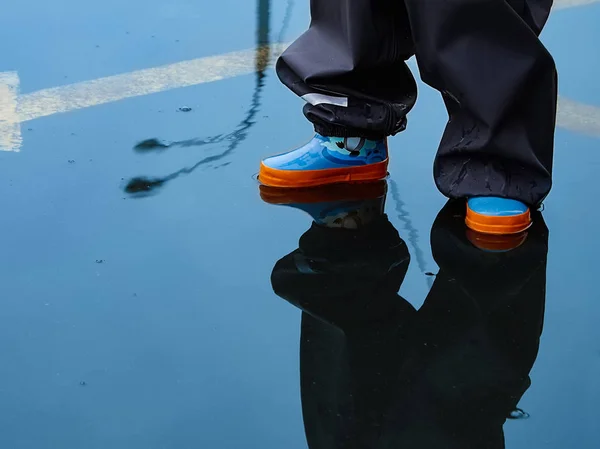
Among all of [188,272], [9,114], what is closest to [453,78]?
[188,272]

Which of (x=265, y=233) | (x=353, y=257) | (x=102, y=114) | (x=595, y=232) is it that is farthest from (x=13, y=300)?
(x=595, y=232)

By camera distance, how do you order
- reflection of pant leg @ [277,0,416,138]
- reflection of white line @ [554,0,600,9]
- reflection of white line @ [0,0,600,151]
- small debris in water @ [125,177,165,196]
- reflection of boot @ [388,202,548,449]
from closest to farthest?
reflection of boot @ [388,202,548,449] → reflection of pant leg @ [277,0,416,138] → small debris in water @ [125,177,165,196] → reflection of white line @ [0,0,600,151] → reflection of white line @ [554,0,600,9]

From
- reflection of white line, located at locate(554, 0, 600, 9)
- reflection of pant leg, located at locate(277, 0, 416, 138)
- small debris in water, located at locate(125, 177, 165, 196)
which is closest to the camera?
reflection of pant leg, located at locate(277, 0, 416, 138)

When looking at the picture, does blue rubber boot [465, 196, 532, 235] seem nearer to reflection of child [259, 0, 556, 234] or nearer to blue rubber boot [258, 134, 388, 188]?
reflection of child [259, 0, 556, 234]

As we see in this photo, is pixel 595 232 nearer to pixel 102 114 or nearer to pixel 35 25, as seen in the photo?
pixel 102 114

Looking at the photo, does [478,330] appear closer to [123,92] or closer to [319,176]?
[319,176]

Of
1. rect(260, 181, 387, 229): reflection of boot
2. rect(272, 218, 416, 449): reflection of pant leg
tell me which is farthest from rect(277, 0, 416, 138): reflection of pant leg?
rect(272, 218, 416, 449): reflection of pant leg

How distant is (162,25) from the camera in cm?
335

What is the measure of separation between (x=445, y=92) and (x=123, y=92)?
1.07m

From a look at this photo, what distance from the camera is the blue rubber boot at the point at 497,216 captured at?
2.19 meters

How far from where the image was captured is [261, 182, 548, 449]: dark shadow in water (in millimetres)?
1635

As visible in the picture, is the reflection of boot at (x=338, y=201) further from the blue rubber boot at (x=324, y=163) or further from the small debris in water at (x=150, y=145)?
the small debris in water at (x=150, y=145)

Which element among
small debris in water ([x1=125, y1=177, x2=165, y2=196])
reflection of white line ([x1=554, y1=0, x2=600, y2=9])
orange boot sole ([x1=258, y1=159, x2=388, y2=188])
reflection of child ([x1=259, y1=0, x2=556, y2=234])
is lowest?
reflection of white line ([x1=554, y1=0, x2=600, y2=9])

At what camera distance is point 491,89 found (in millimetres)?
2107
